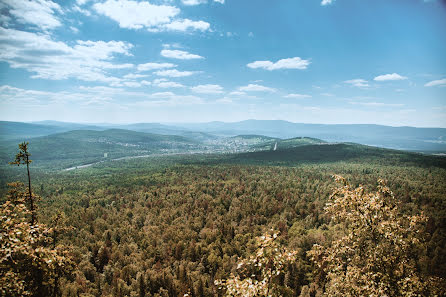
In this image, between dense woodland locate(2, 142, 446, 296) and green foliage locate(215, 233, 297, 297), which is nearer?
green foliage locate(215, 233, 297, 297)

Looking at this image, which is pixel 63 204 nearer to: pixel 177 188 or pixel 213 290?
pixel 177 188

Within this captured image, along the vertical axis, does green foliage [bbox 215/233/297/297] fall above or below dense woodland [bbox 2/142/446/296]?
above

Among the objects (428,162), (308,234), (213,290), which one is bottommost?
(213,290)

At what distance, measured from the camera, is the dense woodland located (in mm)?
59500

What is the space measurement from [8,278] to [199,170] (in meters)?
186

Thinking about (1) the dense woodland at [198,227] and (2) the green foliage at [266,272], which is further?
(1) the dense woodland at [198,227]

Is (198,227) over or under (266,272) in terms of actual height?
under

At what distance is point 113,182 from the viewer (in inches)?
6565

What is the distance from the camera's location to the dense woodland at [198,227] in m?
59.5

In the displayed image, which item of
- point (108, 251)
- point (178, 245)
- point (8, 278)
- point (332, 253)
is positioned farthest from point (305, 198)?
point (8, 278)

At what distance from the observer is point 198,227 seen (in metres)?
90.6

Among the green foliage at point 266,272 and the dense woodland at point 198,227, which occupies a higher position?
the green foliage at point 266,272

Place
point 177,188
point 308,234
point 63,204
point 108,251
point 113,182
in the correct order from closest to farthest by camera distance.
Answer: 1. point 108,251
2. point 308,234
3. point 63,204
4. point 177,188
5. point 113,182

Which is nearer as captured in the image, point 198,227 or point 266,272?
point 266,272
